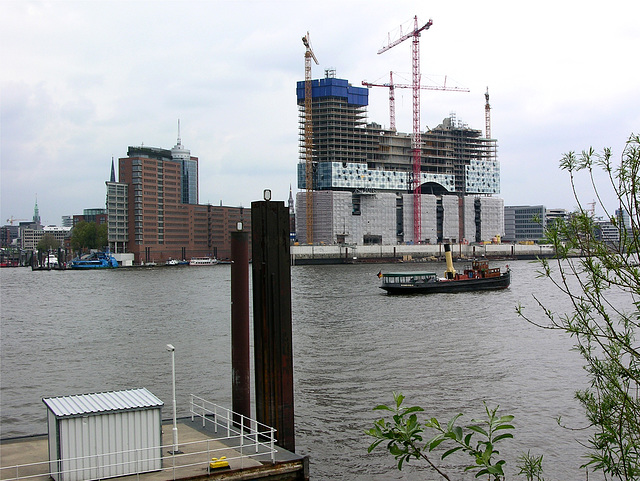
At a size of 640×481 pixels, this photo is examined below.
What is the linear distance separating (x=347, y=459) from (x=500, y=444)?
5.34 meters

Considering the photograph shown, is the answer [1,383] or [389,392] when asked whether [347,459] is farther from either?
[1,383]

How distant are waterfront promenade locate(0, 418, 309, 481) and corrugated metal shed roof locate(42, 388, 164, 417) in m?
1.07

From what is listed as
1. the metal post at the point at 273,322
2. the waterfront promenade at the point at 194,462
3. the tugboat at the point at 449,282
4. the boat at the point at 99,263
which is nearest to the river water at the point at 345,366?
the metal post at the point at 273,322

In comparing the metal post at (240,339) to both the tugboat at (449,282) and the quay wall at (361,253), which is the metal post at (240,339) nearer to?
the tugboat at (449,282)

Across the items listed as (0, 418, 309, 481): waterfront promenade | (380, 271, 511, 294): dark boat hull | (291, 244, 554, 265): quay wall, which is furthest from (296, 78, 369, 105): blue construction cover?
(0, 418, 309, 481): waterfront promenade

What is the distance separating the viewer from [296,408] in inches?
1019

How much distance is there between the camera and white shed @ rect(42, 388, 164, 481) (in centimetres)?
1330

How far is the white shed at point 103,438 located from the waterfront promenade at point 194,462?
0.31m

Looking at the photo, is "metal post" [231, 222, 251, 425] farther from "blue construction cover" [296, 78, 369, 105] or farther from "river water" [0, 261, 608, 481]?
"blue construction cover" [296, 78, 369, 105]

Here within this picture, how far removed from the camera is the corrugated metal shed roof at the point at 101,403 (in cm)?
1370

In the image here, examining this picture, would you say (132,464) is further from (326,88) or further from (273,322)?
(326,88)

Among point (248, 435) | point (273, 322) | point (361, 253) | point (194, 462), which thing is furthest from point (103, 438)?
point (361, 253)

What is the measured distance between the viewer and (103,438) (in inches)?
539

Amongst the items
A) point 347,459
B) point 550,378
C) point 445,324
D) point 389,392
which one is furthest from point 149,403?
point 445,324
